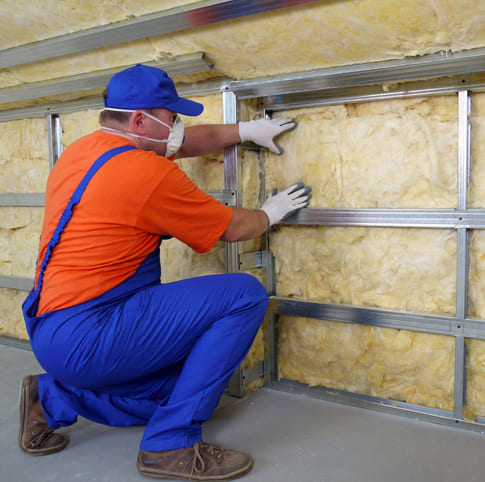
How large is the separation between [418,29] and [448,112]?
1.31 feet

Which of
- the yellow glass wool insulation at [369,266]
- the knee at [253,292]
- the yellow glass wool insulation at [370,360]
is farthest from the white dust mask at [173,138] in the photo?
the yellow glass wool insulation at [370,360]

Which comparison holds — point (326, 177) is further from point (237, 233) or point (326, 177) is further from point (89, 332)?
point (89, 332)

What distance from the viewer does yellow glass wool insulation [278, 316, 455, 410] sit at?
7.25ft

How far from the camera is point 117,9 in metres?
2.23

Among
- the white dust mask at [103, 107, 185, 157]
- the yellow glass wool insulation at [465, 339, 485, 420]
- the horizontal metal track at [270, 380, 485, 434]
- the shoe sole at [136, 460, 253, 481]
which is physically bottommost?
the shoe sole at [136, 460, 253, 481]

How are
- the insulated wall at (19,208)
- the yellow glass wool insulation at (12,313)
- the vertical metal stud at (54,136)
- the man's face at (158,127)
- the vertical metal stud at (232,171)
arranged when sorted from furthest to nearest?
the yellow glass wool insulation at (12,313)
the insulated wall at (19,208)
the vertical metal stud at (54,136)
the vertical metal stud at (232,171)
the man's face at (158,127)

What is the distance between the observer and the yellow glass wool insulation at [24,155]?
3.22 meters

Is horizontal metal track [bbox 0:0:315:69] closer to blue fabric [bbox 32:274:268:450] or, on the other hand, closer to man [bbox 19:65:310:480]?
man [bbox 19:65:310:480]

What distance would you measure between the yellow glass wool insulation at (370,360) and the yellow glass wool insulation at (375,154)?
0.56 m

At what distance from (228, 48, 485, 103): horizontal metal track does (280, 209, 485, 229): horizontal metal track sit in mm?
515

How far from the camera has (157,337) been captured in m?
1.87

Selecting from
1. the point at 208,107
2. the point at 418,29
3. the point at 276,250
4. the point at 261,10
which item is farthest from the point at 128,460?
the point at 418,29

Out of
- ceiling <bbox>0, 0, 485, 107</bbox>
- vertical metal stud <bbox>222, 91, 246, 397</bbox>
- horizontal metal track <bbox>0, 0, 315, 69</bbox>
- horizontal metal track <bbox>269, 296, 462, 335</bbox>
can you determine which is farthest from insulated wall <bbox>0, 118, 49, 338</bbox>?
horizontal metal track <bbox>269, 296, 462, 335</bbox>

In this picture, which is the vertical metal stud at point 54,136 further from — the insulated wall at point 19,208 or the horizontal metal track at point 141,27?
the horizontal metal track at point 141,27
